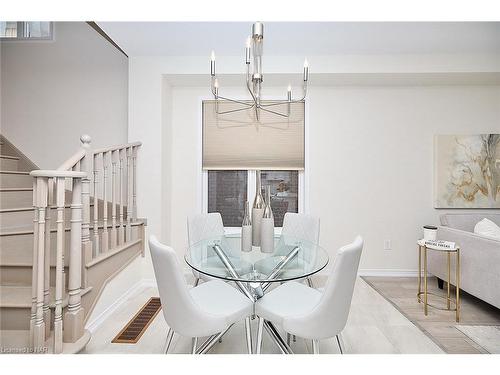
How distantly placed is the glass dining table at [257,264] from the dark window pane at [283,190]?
56.4 inches

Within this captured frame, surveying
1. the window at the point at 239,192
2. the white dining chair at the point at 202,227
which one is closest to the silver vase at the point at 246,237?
the white dining chair at the point at 202,227

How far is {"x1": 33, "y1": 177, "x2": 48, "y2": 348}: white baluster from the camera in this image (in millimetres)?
1668

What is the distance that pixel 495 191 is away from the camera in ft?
11.7

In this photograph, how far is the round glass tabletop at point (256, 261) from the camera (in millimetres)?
1685

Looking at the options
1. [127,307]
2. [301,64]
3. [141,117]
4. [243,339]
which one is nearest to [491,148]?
[301,64]

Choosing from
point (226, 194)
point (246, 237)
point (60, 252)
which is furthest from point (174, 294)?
point (226, 194)

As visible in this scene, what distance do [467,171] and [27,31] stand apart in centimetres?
582

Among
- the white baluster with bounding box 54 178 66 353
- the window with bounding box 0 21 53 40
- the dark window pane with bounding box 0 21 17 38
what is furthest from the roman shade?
the dark window pane with bounding box 0 21 17 38

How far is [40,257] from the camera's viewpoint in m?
1.67

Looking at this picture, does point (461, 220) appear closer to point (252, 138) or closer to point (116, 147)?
point (252, 138)

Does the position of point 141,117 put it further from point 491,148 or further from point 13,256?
point 491,148

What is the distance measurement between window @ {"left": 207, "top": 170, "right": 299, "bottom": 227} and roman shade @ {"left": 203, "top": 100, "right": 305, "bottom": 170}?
0.13 m

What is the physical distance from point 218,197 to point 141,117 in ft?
4.39

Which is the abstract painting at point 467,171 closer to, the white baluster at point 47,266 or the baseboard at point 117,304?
the baseboard at point 117,304
